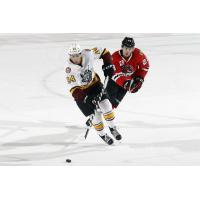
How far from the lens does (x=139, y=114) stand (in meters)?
5.46

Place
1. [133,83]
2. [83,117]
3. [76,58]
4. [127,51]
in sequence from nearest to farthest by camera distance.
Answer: [76,58] < [127,51] < [133,83] < [83,117]

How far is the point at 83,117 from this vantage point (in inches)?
209

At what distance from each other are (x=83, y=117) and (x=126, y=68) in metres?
0.72

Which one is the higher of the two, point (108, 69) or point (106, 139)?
point (108, 69)

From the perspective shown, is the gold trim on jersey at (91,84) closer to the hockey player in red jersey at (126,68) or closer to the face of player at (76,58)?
the hockey player in red jersey at (126,68)

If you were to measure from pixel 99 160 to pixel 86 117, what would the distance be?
2.24ft

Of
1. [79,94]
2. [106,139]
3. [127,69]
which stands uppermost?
[127,69]

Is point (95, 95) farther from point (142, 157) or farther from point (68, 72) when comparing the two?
point (142, 157)

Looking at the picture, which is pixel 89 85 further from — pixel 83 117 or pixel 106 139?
pixel 83 117

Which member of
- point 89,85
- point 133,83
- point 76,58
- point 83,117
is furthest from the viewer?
point 83,117

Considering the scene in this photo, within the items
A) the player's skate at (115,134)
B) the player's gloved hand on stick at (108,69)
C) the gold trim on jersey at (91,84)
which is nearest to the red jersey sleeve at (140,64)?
the player's gloved hand on stick at (108,69)

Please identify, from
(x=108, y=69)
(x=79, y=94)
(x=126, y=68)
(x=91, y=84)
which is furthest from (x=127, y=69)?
(x=79, y=94)

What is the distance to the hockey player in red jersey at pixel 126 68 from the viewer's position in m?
4.87

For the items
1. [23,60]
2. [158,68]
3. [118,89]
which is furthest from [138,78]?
[23,60]
